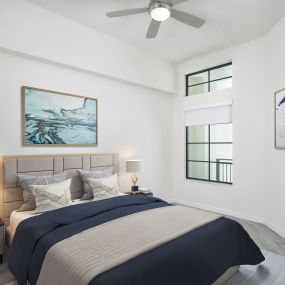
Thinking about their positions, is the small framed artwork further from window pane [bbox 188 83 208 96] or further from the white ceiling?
window pane [bbox 188 83 208 96]

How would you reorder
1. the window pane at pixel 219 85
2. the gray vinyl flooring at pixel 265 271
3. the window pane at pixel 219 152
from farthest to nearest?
the window pane at pixel 219 152, the window pane at pixel 219 85, the gray vinyl flooring at pixel 265 271

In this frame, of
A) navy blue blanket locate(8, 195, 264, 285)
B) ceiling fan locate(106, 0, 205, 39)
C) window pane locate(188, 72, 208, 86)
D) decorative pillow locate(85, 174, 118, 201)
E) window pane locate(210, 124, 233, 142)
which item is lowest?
navy blue blanket locate(8, 195, 264, 285)

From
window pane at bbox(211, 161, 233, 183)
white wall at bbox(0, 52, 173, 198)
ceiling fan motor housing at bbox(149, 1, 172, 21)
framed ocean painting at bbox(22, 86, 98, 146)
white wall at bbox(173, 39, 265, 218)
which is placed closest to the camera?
ceiling fan motor housing at bbox(149, 1, 172, 21)

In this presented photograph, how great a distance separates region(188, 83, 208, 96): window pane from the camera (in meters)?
4.75

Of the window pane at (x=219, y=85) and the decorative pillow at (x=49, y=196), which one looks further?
the window pane at (x=219, y=85)

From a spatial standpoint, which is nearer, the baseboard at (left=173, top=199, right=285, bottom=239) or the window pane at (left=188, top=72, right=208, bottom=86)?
the baseboard at (left=173, top=199, right=285, bottom=239)

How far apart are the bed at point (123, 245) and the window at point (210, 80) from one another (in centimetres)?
295

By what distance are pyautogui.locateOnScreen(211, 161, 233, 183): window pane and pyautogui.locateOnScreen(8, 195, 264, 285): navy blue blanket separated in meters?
2.43

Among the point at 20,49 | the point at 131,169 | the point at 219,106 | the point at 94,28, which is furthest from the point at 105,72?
the point at 219,106

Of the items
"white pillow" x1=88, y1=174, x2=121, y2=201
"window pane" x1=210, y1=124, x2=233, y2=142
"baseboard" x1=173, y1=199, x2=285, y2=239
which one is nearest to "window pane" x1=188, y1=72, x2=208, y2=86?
"window pane" x1=210, y1=124, x2=233, y2=142

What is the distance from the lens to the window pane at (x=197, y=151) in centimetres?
499

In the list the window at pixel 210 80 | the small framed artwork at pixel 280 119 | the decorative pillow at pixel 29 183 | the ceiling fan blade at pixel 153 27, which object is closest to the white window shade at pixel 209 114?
the window at pixel 210 80

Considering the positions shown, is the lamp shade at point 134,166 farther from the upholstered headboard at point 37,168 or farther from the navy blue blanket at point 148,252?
the navy blue blanket at point 148,252

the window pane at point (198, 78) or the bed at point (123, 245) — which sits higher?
the window pane at point (198, 78)
